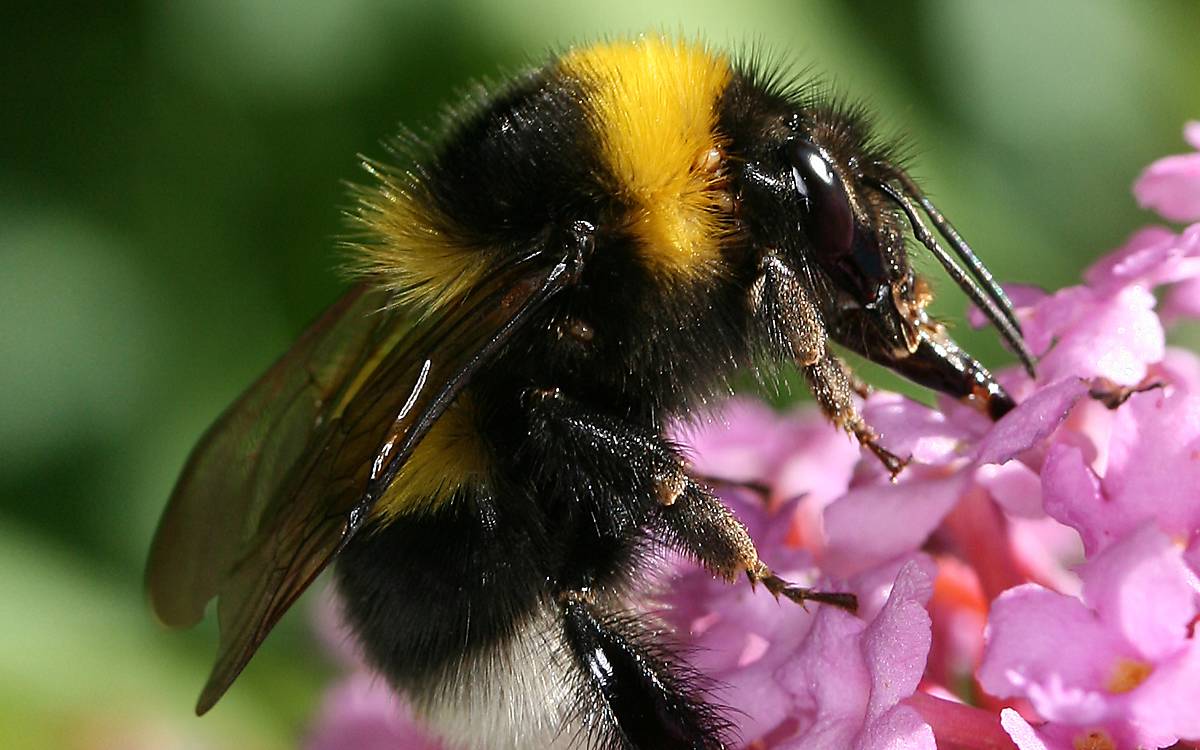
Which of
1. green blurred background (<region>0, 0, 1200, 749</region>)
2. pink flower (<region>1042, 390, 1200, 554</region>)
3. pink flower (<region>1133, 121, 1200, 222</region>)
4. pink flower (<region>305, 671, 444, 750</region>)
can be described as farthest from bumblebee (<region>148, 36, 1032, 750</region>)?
green blurred background (<region>0, 0, 1200, 749</region>)

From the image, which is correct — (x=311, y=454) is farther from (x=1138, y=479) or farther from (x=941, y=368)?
(x=1138, y=479)

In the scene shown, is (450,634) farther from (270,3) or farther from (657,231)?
(270,3)

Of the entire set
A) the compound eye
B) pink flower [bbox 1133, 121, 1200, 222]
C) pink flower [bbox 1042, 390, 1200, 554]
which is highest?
pink flower [bbox 1133, 121, 1200, 222]

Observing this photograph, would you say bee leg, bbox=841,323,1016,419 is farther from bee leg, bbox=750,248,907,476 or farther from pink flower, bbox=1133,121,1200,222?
pink flower, bbox=1133,121,1200,222

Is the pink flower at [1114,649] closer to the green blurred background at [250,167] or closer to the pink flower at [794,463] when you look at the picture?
the pink flower at [794,463]

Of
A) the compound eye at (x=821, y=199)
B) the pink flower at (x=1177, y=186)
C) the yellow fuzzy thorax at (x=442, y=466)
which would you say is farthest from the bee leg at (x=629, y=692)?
the pink flower at (x=1177, y=186)

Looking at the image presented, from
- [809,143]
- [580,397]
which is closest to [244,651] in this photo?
[580,397]
